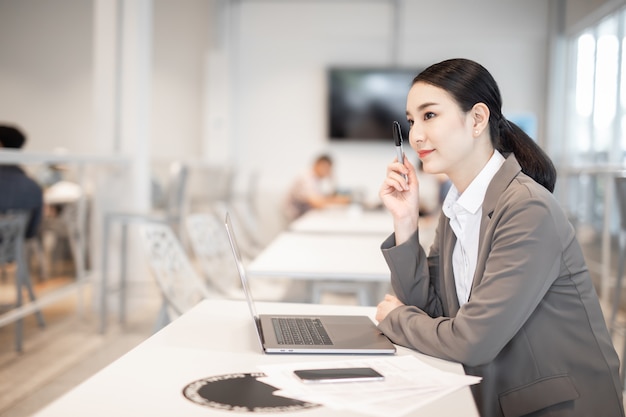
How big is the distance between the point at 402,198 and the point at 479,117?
11.6 inches

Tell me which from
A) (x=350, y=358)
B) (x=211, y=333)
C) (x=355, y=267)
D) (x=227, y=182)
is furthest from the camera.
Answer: (x=227, y=182)

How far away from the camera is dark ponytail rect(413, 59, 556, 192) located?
147 centimetres

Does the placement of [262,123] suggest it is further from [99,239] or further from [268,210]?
[99,239]

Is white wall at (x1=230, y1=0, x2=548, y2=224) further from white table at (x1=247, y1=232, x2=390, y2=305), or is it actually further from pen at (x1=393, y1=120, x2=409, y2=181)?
pen at (x1=393, y1=120, x2=409, y2=181)

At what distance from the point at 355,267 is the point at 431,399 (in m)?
1.62

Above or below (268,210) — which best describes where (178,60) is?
above

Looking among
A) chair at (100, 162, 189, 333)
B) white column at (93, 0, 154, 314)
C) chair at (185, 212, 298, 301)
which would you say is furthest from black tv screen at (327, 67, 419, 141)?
chair at (185, 212, 298, 301)

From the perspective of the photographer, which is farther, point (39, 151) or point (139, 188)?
point (139, 188)

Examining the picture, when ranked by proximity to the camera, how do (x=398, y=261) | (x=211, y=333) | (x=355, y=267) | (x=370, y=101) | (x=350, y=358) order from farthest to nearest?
(x=370, y=101)
(x=355, y=267)
(x=398, y=261)
(x=211, y=333)
(x=350, y=358)

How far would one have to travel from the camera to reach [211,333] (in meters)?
1.51

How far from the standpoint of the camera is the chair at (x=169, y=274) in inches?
96.3

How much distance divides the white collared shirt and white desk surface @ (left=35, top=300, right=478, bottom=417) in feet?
0.83

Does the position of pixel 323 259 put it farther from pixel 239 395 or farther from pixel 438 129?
pixel 239 395

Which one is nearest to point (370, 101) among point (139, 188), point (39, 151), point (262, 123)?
point (262, 123)
